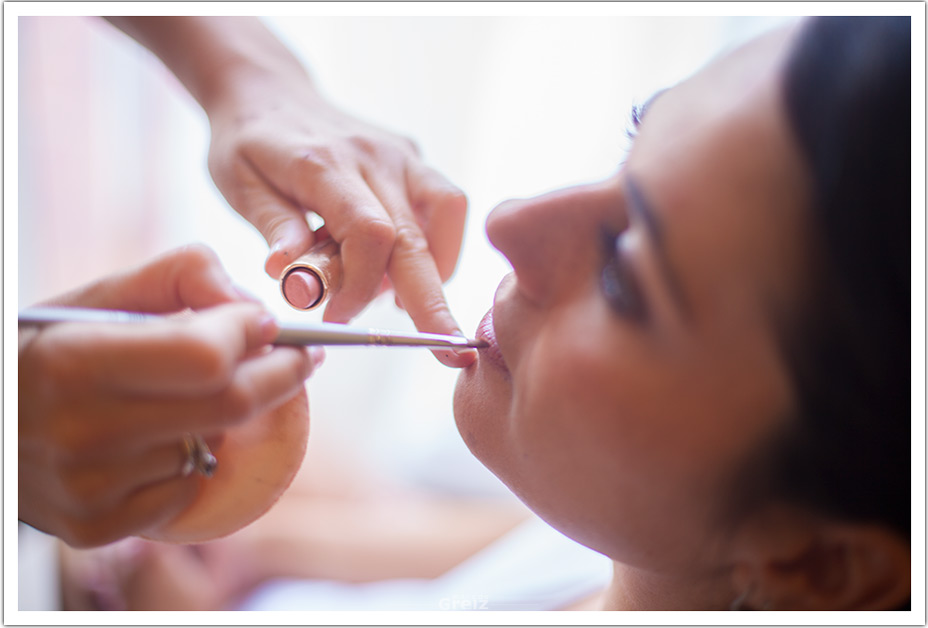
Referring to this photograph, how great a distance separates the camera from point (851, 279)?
0.47 m

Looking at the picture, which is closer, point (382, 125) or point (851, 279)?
point (851, 279)

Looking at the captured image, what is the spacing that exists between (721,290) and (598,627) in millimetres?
352

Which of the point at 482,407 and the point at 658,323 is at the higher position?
the point at 658,323

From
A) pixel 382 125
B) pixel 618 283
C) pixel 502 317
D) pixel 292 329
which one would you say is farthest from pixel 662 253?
pixel 382 125

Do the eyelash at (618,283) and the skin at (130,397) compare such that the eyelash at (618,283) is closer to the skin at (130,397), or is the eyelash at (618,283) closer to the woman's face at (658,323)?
the woman's face at (658,323)

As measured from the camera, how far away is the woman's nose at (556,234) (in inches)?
21.0

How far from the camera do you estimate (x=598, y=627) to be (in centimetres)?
63

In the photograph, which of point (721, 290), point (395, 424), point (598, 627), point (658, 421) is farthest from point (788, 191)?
point (395, 424)

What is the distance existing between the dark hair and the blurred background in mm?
535

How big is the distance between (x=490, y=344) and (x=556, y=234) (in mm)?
120

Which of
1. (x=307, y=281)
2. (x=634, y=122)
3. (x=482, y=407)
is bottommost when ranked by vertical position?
(x=482, y=407)

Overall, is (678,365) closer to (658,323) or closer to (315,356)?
(658,323)

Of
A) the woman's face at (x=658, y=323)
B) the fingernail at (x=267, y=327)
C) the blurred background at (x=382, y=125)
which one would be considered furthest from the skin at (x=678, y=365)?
the blurred background at (x=382, y=125)

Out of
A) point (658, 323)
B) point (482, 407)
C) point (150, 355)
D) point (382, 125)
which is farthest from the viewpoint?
point (382, 125)
